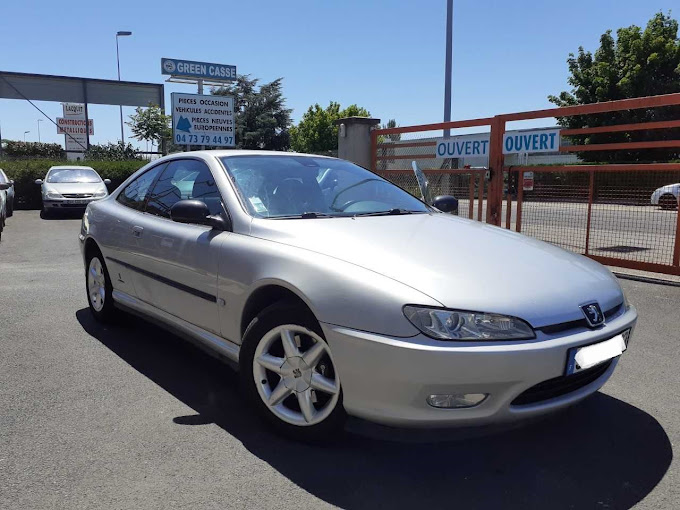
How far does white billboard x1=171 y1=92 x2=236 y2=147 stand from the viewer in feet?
61.5

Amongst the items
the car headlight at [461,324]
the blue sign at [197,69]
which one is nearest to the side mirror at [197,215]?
the car headlight at [461,324]

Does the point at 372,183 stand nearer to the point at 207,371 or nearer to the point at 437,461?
the point at 207,371

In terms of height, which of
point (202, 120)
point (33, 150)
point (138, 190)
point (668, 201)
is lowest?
point (668, 201)

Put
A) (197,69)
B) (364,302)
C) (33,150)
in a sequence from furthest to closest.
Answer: (33,150) < (197,69) < (364,302)

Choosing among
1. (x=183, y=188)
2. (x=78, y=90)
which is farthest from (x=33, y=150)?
(x=183, y=188)

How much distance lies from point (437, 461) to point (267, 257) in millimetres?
1285

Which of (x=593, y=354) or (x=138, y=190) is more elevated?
(x=138, y=190)

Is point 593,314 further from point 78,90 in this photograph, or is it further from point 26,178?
point 78,90

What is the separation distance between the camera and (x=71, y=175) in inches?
651

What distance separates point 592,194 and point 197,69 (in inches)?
800

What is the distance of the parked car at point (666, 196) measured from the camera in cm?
701

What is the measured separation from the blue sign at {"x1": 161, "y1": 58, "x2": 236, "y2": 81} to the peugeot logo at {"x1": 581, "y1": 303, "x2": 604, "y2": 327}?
23.7m

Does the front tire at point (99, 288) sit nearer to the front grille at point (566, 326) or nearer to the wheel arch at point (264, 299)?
the wheel arch at point (264, 299)

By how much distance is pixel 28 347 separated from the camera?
4.40 meters
